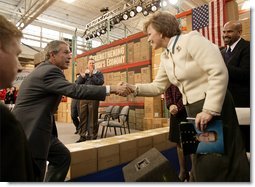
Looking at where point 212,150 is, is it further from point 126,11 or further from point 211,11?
point 126,11

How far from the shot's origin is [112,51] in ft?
22.8

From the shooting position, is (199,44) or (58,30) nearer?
(199,44)

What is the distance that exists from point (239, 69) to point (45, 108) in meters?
1.49

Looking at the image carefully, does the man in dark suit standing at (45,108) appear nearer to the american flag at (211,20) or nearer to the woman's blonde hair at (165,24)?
the woman's blonde hair at (165,24)

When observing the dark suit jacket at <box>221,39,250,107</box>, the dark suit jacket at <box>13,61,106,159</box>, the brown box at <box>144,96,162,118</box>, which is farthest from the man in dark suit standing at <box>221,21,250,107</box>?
the brown box at <box>144,96,162,118</box>

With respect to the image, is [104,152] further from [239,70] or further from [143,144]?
[239,70]

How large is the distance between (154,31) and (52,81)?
72cm

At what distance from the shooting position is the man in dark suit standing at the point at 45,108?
A: 1394 mm

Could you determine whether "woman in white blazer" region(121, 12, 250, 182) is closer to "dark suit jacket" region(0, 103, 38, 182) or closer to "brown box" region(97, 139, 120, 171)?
"dark suit jacket" region(0, 103, 38, 182)

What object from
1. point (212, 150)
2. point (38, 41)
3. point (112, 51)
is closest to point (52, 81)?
point (212, 150)

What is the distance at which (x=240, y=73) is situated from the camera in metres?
1.80

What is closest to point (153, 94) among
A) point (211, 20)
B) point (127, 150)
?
point (127, 150)

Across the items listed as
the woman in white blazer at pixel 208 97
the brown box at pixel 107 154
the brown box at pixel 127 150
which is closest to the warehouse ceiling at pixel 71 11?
the brown box at pixel 127 150

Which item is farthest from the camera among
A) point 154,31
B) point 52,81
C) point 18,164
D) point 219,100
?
point 52,81
